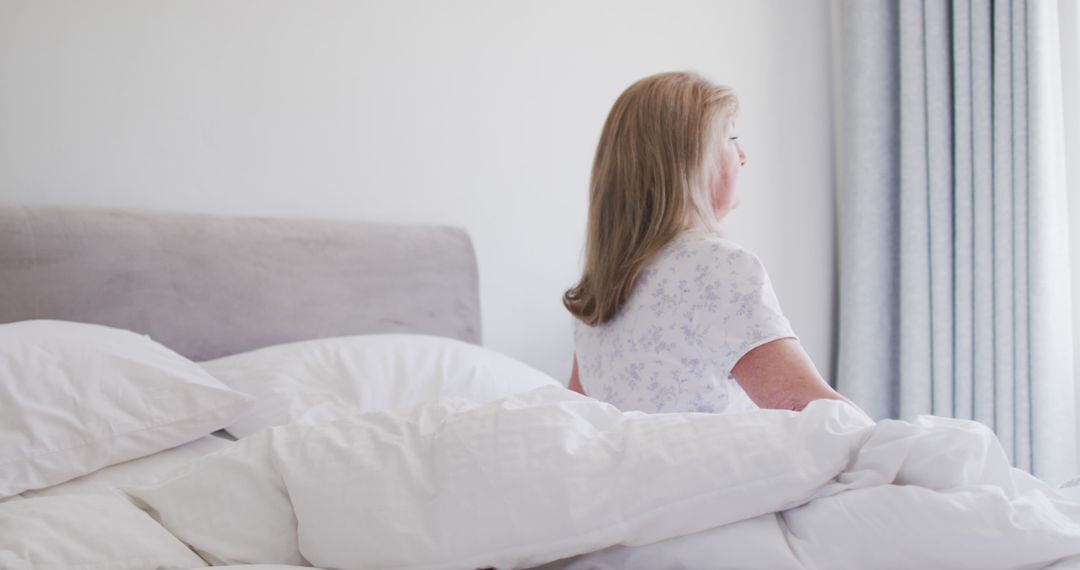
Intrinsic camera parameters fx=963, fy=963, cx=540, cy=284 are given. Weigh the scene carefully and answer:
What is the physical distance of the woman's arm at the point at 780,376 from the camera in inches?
50.3

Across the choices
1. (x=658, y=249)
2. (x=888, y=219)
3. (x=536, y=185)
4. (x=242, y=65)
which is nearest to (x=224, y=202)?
(x=242, y=65)

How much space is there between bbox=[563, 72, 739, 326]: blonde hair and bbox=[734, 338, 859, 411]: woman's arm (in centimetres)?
24

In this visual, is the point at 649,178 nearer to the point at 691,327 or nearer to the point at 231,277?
the point at 691,327

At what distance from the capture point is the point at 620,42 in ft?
9.02

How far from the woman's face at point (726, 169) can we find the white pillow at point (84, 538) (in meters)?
1.02

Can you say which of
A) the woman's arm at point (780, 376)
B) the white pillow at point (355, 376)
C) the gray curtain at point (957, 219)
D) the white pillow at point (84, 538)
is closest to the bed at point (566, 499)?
the white pillow at point (84, 538)

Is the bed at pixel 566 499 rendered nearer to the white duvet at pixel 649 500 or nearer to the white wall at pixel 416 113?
the white duvet at pixel 649 500

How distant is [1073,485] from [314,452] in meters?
0.87

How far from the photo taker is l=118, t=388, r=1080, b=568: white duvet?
2.57 ft

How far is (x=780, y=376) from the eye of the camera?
131 cm

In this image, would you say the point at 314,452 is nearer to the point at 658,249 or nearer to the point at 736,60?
the point at 658,249

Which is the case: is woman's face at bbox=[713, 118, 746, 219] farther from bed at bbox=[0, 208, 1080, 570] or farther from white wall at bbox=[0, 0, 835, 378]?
white wall at bbox=[0, 0, 835, 378]

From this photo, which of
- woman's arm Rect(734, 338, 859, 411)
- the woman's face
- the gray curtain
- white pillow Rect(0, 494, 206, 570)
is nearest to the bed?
white pillow Rect(0, 494, 206, 570)

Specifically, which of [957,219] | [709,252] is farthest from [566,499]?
[957,219]
